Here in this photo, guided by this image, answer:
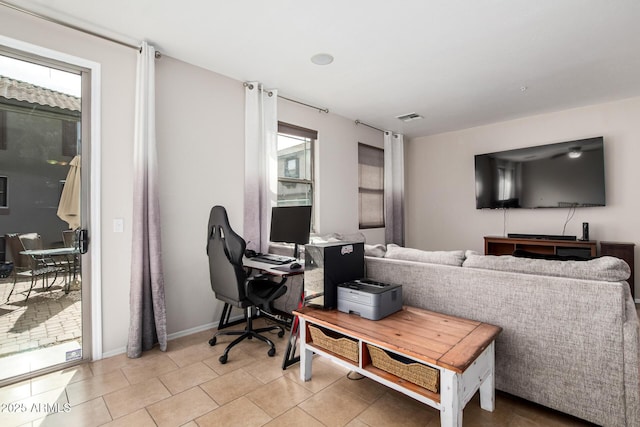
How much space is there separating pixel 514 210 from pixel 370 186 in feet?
7.52

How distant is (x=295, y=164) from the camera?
4246mm

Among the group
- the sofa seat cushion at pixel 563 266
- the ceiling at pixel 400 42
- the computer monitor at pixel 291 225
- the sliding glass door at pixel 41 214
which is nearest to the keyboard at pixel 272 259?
the computer monitor at pixel 291 225

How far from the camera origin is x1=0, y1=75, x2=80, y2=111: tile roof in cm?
219

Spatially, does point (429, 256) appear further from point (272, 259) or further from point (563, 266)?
point (272, 259)

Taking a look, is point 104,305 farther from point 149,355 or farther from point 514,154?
point 514,154

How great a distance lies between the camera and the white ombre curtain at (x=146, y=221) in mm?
2545

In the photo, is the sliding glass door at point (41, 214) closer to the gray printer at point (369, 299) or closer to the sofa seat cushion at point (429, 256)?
the gray printer at point (369, 299)

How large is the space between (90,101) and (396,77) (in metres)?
2.86

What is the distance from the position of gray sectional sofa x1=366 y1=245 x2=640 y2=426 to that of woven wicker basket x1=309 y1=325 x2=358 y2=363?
0.68 m

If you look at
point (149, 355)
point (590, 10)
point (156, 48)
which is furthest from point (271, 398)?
point (590, 10)

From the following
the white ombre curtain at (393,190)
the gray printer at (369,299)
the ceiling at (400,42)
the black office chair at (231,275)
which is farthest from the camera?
the white ombre curtain at (393,190)

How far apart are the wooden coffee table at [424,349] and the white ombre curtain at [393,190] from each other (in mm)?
3360

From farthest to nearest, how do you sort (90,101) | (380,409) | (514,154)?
(514,154) → (90,101) → (380,409)

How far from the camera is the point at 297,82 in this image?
11.5ft
